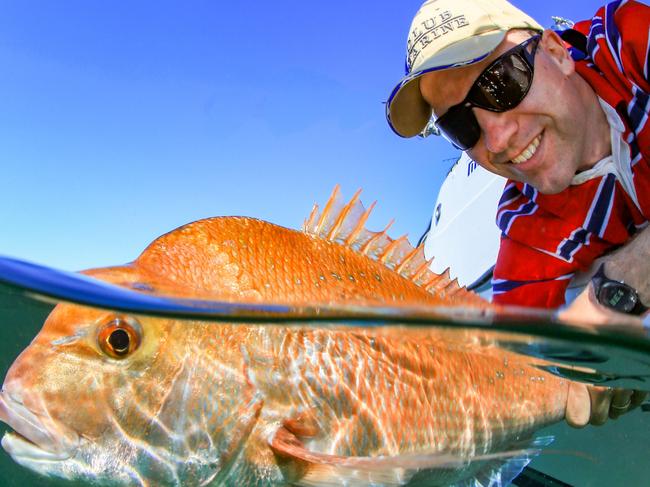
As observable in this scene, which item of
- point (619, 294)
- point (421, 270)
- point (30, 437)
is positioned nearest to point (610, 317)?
point (421, 270)

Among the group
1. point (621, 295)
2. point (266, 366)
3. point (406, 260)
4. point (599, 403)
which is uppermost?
point (406, 260)

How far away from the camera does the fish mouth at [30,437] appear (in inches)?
61.0

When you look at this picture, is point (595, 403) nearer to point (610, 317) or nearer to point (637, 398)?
point (637, 398)

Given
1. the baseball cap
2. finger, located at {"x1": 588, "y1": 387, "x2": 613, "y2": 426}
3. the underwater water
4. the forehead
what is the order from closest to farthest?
the underwater water
finger, located at {"x1": 588, "y1": 387, "x2": 613, "y2": 426}
the baseball cap
the forehead

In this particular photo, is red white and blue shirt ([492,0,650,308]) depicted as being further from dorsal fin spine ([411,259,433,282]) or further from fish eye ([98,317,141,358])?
fish eye ([98,317,141,358])

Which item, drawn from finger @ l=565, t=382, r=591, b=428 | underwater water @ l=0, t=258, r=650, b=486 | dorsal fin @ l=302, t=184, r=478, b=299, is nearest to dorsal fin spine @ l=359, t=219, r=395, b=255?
dorsal fin @ l=302, t=184, r=478, b=299

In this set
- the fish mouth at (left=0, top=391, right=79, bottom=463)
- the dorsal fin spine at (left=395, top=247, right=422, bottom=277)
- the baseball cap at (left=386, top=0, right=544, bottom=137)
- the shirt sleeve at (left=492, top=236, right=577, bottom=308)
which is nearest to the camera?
the fish mouth at (left=0, top=391, right=79, bottom=463)

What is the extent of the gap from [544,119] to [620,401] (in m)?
1.62

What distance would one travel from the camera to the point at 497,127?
3.09 meters

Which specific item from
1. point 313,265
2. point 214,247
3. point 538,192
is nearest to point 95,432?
point 214,247

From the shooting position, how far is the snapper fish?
5.35 feet

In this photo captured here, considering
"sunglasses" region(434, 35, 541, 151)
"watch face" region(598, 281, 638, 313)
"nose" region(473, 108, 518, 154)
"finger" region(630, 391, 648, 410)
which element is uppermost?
"sunglasses" region(434, 35, 541, 151)

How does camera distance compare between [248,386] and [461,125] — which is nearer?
[248,386]

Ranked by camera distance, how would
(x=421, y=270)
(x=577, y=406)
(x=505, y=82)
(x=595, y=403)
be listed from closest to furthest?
1. (x=421, y=270)
2. (x=577, y=406)
3. (x=595, y=403)
4. (x=505, y=82)
